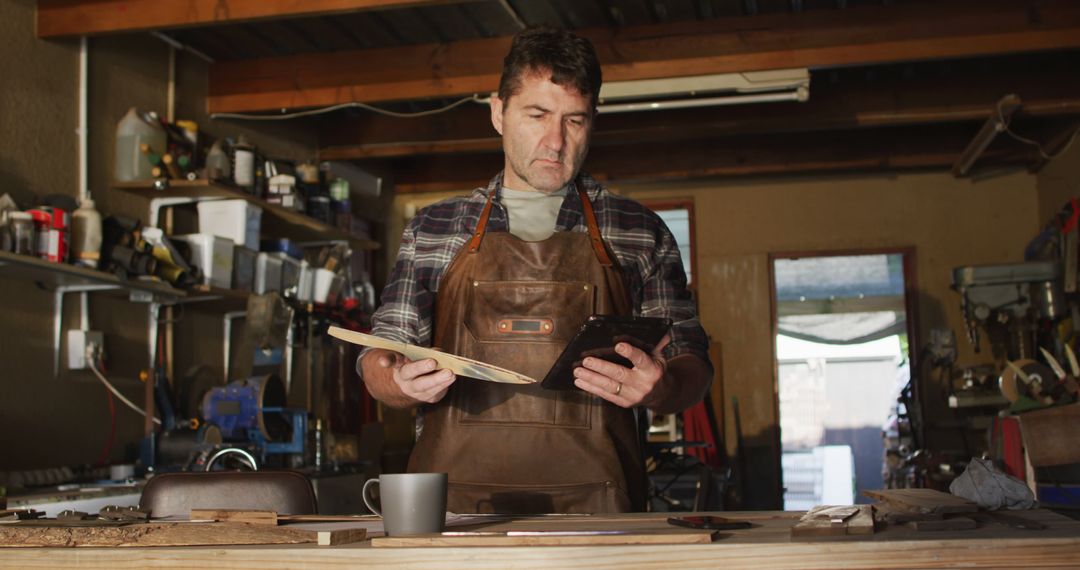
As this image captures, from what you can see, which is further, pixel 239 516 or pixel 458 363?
pixel 458 363

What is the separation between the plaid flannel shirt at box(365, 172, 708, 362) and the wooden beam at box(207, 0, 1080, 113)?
323 cm

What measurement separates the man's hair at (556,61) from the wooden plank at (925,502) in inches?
41.9

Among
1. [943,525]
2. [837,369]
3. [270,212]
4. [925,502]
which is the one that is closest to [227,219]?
[270,212]

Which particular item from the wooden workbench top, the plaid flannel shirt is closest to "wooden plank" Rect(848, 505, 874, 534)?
the wooden workbench top

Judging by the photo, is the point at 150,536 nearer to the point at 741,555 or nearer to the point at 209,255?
the point at 741,555

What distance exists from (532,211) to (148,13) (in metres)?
2.96

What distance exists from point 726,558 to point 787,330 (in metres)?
10.3

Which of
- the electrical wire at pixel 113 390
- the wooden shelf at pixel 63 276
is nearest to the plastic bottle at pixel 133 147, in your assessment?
the wooden shelf at pixel 63 276

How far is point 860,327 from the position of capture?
10805 millimetres

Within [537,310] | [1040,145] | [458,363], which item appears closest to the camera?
[458,363]

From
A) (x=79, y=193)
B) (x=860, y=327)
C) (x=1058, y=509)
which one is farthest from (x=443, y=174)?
(x=1058, y=509)

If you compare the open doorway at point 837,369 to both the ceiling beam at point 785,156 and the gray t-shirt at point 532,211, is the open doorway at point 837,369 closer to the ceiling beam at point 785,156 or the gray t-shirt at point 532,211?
the ceiling beam at point 785,156

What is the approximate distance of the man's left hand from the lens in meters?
1.83

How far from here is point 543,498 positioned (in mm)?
2021
